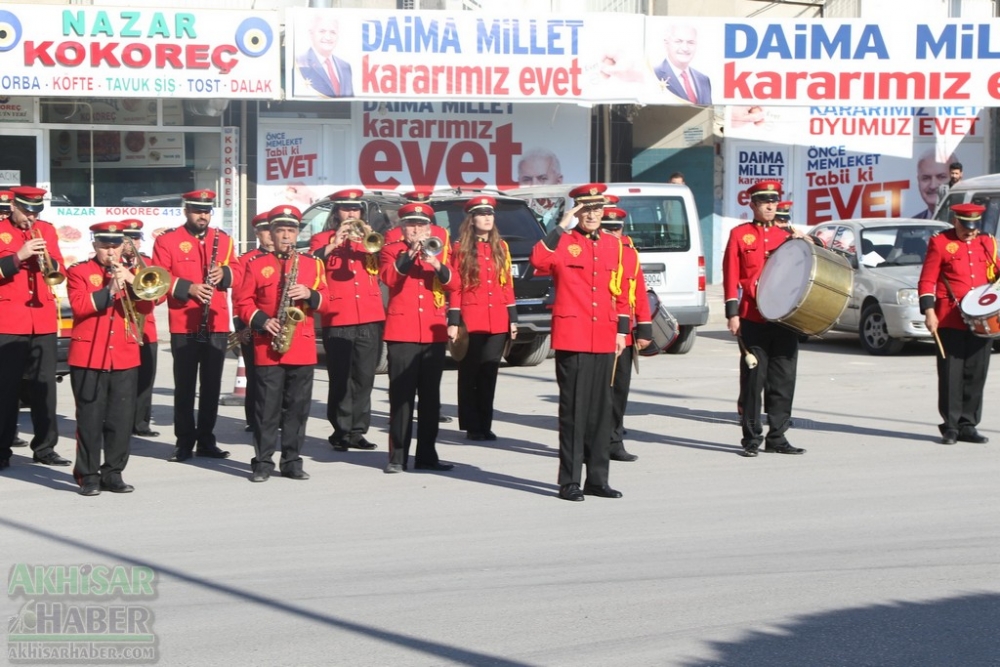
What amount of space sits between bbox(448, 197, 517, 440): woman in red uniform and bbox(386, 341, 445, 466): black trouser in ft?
4.08

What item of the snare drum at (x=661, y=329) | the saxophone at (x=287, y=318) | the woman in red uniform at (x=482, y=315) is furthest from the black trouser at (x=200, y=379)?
the snare drum at (x=661, y=329)

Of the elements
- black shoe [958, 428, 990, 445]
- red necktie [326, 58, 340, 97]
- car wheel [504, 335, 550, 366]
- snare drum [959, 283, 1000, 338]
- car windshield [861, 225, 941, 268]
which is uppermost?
red necktie [326, 58, 340, 97]

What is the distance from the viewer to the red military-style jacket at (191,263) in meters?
10.9

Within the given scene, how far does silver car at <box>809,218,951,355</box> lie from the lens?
660 inches

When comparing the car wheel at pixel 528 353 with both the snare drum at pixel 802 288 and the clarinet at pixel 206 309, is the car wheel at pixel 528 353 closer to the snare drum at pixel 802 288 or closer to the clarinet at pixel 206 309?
the snare drum at pixel 802 288

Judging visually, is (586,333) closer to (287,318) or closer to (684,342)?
(287,318)

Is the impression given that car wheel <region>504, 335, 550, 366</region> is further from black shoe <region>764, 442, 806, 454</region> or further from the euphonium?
A: the euphonium

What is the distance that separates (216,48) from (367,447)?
11476 mm

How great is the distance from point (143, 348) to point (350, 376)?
1591 mm

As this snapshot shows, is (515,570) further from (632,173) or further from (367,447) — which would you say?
(632,173)

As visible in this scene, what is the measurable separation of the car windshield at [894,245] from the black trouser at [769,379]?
23.7ft

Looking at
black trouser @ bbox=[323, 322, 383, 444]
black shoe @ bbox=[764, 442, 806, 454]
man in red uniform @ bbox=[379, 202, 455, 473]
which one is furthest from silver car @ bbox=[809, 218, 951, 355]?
man in red uniform @ bbox=[379, 202, 455, 473]

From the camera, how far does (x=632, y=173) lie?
24891 millimetres

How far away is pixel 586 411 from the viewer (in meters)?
9.27
